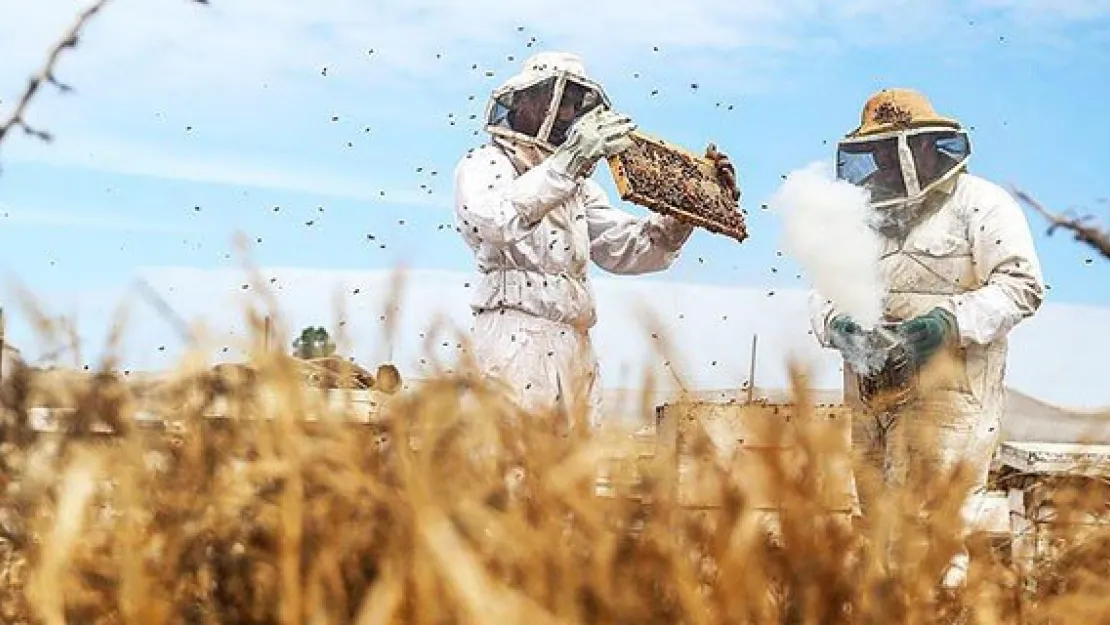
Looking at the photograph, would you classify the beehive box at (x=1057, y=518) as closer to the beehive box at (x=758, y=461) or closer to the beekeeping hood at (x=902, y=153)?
the beehive box at (x=758, y=461)

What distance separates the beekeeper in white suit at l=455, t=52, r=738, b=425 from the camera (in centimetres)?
498

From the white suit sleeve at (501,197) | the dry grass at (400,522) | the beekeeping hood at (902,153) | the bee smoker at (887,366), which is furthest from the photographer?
the beekeeping hood at (902,153)

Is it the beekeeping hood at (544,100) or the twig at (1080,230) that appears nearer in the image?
the twig at (1080,230)

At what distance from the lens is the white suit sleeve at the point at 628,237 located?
221 inches

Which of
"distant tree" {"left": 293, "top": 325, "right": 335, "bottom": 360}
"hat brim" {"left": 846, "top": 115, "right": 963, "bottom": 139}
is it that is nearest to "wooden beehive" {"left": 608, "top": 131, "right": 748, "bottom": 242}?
"hat brim" {"left": 846, "top": 115, "right": 963, "bottom": 139}

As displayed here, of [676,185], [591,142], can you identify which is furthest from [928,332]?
[591,142]

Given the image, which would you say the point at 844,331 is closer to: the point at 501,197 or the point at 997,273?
the point at 997,273

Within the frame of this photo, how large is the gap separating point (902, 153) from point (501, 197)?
4.85 ft

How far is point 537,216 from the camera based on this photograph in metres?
4.95

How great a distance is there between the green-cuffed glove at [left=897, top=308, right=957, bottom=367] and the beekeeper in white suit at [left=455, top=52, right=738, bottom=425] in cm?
105

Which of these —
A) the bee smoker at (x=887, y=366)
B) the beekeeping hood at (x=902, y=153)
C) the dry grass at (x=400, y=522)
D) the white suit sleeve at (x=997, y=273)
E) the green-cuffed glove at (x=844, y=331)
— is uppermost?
the beekeeping hood at (x=902, y=153)

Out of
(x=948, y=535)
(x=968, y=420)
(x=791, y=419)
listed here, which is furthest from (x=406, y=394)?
(x=968, y=420)

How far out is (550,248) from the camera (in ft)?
17.0

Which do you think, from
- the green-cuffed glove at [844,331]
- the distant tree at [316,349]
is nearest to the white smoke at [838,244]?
the green-cuffed glove at [844,331]
